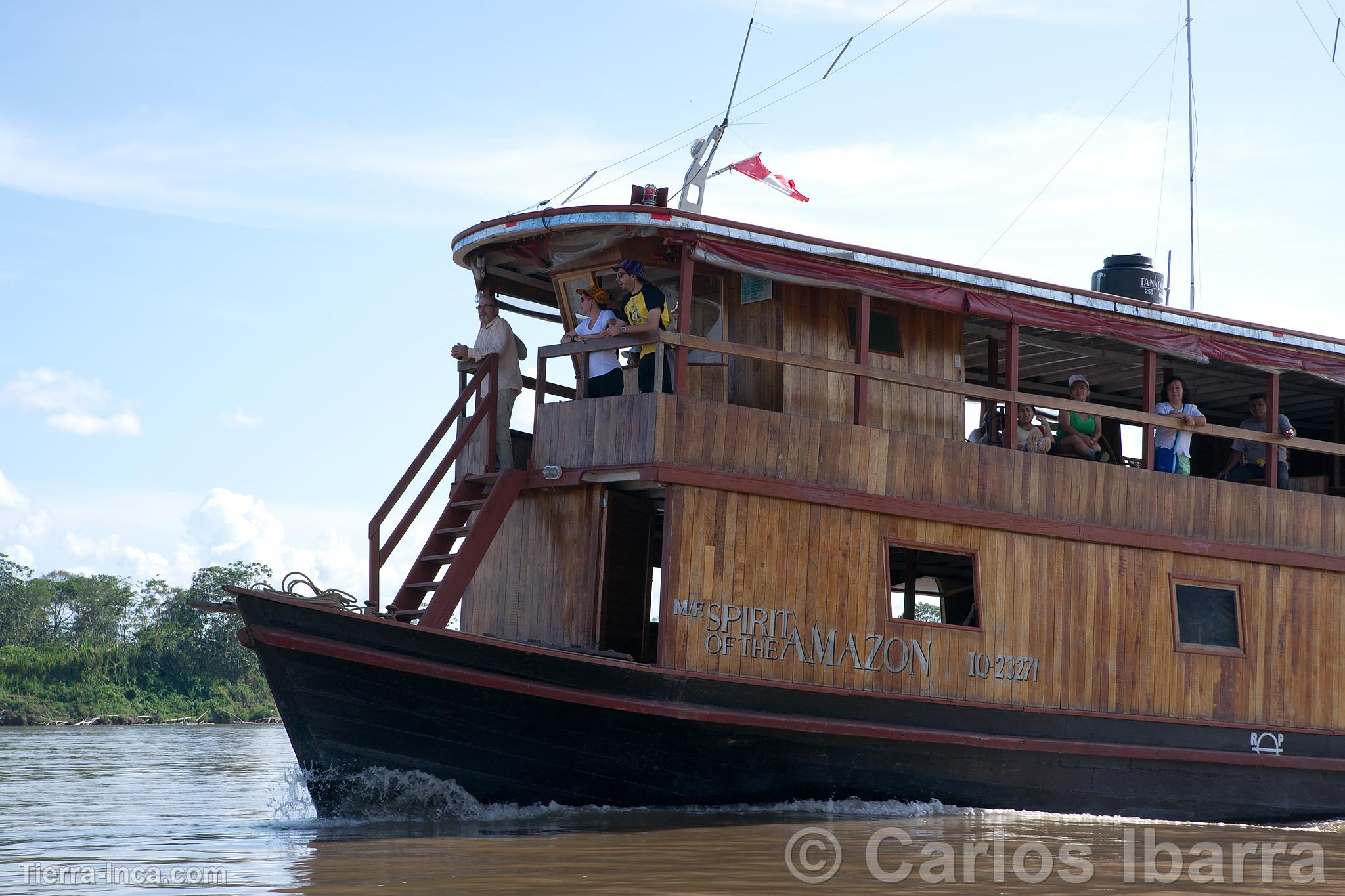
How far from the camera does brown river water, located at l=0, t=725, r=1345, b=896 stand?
6578 mm

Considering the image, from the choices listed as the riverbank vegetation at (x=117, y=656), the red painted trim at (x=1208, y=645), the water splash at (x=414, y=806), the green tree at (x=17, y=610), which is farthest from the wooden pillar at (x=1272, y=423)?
the green tree at (x=17, y=610)

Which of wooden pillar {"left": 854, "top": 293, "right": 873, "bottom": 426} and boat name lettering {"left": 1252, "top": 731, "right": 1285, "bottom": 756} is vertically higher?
wooden pillar {"left": 854, "top": 293, "right": 873, "bottom": 426}

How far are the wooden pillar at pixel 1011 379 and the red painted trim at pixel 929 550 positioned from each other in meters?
1.00

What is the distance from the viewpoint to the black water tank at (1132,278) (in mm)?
13258

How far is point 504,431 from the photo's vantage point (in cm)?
1070

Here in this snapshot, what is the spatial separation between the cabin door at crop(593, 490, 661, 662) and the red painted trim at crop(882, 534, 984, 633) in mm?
1830

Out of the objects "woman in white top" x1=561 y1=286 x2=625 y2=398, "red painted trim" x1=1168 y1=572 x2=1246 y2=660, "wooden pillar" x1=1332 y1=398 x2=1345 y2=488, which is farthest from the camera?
"wooden pillar" x1=1332 y1=398 x2=1345 y2=488

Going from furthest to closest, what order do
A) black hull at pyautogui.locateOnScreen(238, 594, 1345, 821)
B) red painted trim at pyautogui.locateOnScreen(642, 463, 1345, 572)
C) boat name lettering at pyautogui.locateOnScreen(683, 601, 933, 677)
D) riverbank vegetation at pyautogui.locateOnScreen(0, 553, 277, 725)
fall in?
1. riverbank vegetation at pyautogui.locateOnScreen(0, 553, 277, 725)
2. red painted trim at pyautogui.locateOnScreen(642, 463, 1345, 572)
3. boat name lettering at pyautogui.locateOnScreen(683, 601, 933, 677)
4. black hull at pyautogui.locateOnScreen(238, 594, 1345, 821)

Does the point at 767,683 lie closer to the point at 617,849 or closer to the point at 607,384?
the point at 617,849

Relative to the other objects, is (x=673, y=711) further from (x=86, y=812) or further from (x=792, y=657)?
(x=86, y=812)

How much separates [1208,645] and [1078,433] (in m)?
2.06

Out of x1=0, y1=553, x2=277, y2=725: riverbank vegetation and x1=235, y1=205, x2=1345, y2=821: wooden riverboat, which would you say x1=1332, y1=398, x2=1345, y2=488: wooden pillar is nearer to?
x1=235, y1=205, x2=1345, y2=821: wooden riverboat

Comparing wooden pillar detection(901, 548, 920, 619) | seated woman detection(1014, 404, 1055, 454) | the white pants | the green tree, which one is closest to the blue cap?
the white pants

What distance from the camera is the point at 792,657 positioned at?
31.6 ft
